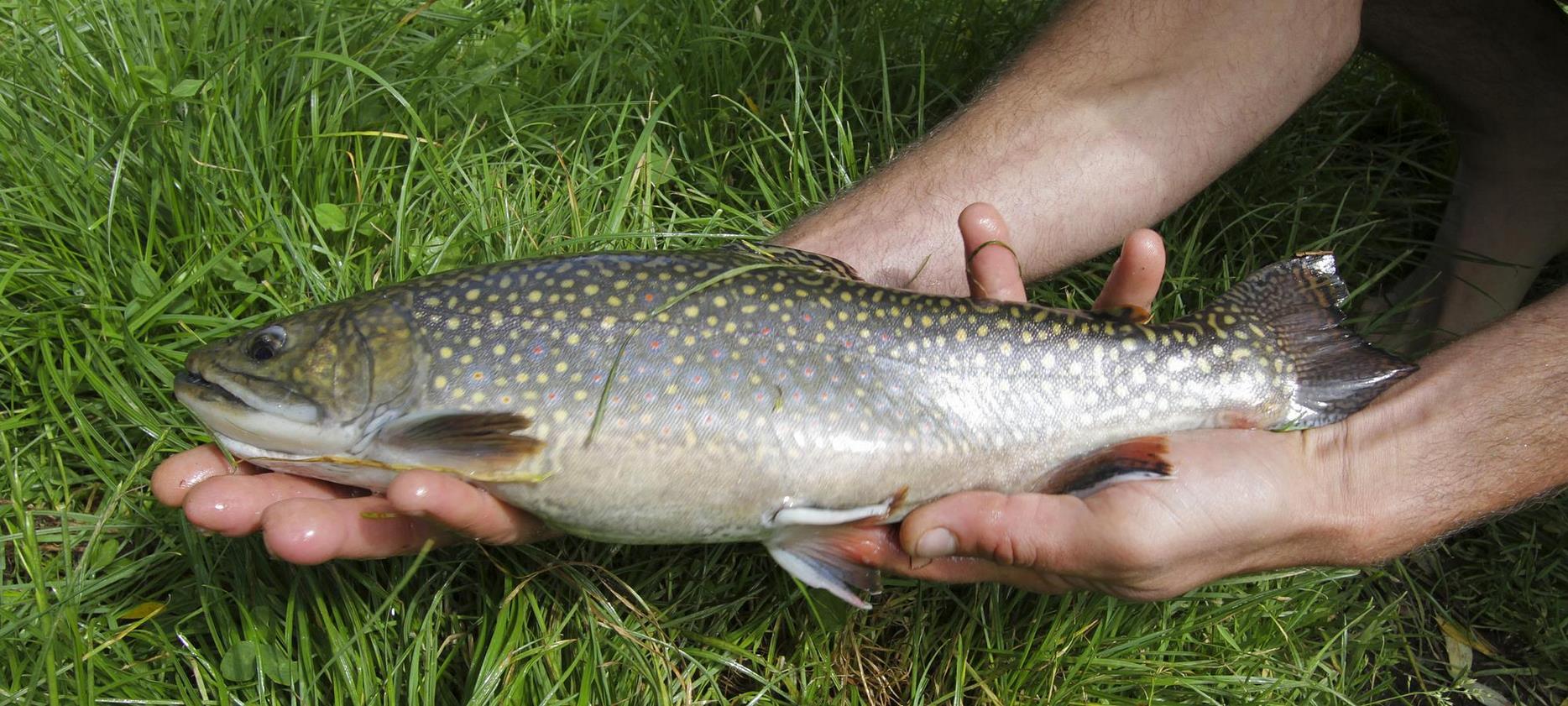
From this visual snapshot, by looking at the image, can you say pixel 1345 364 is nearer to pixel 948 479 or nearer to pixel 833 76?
pixel 948 479

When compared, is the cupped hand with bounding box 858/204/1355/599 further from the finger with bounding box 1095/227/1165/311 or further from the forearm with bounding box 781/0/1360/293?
the forearm with bounding box 781/0/1360/293

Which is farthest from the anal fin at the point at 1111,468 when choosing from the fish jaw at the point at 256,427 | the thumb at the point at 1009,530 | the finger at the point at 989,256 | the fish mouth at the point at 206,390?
the fish mouth at the point at 206,390

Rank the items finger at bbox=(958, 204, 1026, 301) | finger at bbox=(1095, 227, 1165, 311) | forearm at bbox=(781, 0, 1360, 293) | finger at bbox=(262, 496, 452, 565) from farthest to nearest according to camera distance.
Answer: forearm at bbox=(781, 0, 1360, 293) → finger at bbox=(958, 204, 1026, 301) → finger at bbox=(1095, 227, 1165, 311) → finger at bbox=(262, 496, 452, 565)

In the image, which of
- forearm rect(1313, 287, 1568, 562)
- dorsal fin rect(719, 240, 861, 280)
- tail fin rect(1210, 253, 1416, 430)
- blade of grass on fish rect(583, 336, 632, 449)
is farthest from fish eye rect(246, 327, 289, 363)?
forearm rect(1313, 287, 1568, 562)

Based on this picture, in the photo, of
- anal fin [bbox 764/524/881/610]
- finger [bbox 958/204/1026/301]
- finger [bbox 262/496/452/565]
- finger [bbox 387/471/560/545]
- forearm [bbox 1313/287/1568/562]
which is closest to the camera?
finger [bbox 387/471/560/545]

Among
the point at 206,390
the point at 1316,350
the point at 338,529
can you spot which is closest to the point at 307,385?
the point at 206,390

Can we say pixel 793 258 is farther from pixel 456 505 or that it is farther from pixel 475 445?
pixel 456 505
